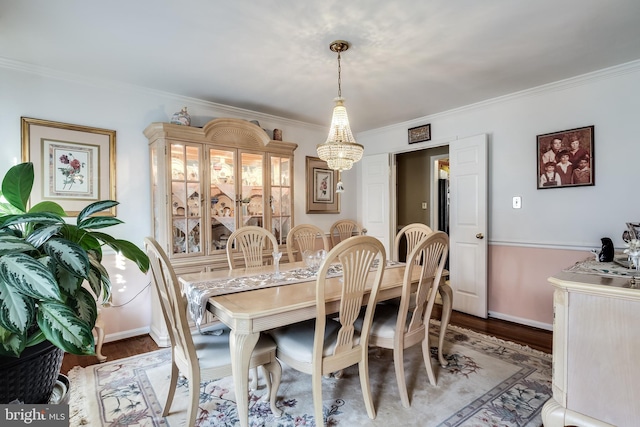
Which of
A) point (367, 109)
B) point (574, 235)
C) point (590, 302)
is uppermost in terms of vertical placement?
point (367, 109)

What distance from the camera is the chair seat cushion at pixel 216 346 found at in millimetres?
1603

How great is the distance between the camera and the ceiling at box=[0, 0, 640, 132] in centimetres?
181

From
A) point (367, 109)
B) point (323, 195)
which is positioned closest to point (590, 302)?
point (367, 109)

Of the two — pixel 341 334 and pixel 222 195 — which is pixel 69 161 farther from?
pixel 341 334

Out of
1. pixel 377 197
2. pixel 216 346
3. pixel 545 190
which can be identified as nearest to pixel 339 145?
pixel 216 346

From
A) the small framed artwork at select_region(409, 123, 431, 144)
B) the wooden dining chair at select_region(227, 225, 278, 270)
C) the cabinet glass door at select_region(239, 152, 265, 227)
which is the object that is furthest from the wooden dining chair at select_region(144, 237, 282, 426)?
the small framed artwork at select_region(409, 123, 431, 144)

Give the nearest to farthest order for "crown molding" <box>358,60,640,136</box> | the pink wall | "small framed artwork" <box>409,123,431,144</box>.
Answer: "crown molding" <box>358,60,640,136</box>
the pink wall
"small framed artwork" <box>409,123,431,144</box>

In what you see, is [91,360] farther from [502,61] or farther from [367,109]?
[502,61]

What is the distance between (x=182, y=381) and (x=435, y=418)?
5.36ft

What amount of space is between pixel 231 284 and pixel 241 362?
1.89ft

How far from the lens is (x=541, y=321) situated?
3053 mm

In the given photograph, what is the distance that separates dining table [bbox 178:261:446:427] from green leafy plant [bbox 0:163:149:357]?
68 centimetres

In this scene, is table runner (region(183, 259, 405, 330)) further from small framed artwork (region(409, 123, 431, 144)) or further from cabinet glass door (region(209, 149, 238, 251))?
small framed artwork (region(409, 123, 431, 144))

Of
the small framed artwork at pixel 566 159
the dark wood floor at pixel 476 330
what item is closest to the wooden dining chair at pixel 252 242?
the dark wood floor at pixel 476 330
